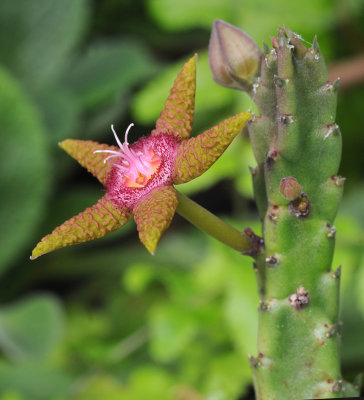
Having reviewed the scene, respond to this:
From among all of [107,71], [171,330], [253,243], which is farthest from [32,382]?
[253,243]

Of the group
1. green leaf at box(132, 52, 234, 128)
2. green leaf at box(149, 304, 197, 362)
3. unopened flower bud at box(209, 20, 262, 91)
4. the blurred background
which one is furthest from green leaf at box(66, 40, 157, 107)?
unopened flower bud at box(209, 20, 262, 91)

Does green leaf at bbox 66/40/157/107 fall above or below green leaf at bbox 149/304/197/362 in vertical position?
Result: above

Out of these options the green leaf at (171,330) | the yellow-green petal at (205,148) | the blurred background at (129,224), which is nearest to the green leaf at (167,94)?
the blurred background at (129,224)

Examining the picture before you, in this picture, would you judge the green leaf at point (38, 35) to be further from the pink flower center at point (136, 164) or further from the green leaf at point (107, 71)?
the pink flower center at point (136, 164)

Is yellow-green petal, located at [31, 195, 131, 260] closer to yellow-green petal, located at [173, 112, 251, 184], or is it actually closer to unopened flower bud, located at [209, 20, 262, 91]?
yellow-green petal, located at [173, 112, 251, 184]

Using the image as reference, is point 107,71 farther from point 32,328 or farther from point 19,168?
point 32,328

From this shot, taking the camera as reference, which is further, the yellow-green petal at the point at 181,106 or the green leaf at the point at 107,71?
the green leaf at the point at 107,71
